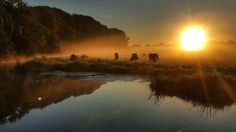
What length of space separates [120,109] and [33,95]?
363 inches

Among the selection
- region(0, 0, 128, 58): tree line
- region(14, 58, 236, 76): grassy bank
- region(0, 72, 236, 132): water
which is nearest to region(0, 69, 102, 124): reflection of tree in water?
region(0, 72, 236, 132): water

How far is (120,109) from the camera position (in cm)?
1784

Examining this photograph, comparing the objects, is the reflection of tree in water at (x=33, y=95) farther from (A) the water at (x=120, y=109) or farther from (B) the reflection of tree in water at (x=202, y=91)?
(B) the reflection of tree in water at (x=202, y=91)

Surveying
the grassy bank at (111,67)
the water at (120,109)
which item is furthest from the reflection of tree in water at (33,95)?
the grassy bank at (111,67)

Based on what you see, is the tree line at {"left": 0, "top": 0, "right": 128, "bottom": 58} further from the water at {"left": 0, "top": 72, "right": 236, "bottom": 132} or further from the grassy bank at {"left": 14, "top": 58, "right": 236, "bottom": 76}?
the grassy bank at {"left": 14, "top": 58, "right": 236, "bottom": 76}

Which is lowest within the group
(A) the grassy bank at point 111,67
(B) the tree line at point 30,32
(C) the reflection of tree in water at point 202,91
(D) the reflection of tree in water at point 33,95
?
(D) the reflection of tree in water at point 33,95

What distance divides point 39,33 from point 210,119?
6815 cm

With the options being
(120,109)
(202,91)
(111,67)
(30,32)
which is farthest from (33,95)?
(30,32)

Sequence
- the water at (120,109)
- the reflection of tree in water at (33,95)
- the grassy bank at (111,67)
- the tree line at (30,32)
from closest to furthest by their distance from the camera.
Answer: the tree line at (30,32)
the water at (120,109)
the reflection of tree in water at (33,95)
the grassy bank at (111,67)

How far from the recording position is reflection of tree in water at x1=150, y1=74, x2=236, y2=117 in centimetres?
1862

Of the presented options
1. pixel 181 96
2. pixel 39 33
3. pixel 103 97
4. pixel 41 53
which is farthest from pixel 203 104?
pixel 41 53

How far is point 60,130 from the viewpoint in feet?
43.2

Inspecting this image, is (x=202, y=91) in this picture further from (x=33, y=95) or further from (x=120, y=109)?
A: (x=33, y=95)

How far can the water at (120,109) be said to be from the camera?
1398 cm
